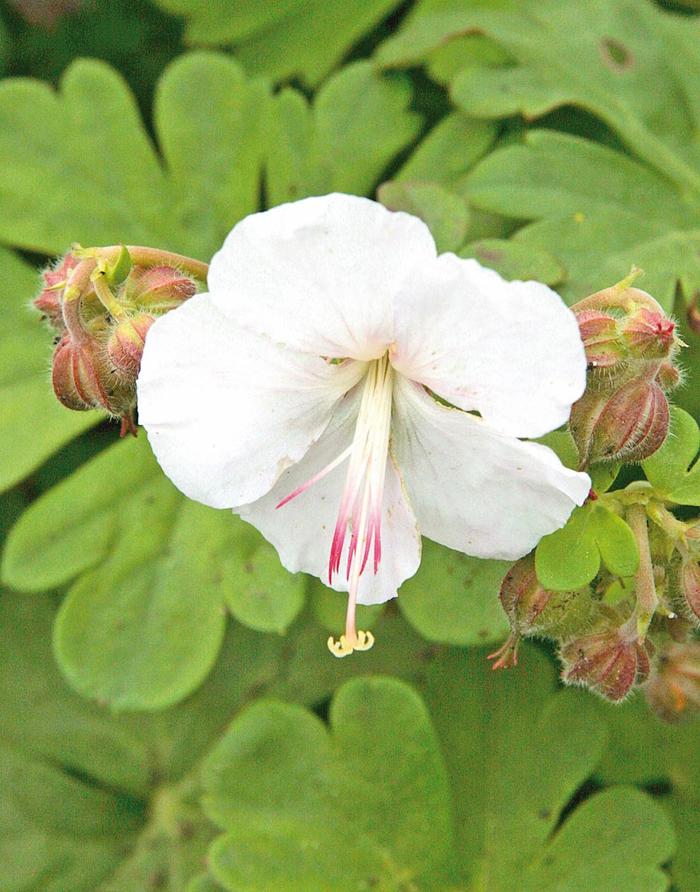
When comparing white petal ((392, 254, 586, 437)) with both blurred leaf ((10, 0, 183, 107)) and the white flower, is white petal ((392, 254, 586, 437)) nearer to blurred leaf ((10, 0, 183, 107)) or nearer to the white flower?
the white flower

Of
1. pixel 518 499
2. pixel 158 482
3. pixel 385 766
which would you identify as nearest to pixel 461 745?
pixel 385 766

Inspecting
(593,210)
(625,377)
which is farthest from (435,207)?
(625,377)

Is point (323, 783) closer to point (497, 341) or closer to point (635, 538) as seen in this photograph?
point (635, 538)

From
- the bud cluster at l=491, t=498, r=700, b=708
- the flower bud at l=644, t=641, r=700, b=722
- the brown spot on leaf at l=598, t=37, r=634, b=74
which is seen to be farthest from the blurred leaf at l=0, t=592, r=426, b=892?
the brown spot on leaf at l=598, t=37, r=634, b=74

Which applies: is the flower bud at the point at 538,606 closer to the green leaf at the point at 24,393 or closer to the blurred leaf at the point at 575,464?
the blurred leaf at the point at 575,464

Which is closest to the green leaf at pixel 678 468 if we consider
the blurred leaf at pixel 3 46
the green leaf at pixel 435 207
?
the green leaf at pixel 435 207

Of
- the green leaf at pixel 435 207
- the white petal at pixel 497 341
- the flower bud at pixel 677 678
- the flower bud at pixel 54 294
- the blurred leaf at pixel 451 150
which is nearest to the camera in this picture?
the white petal at pixel 497 341
